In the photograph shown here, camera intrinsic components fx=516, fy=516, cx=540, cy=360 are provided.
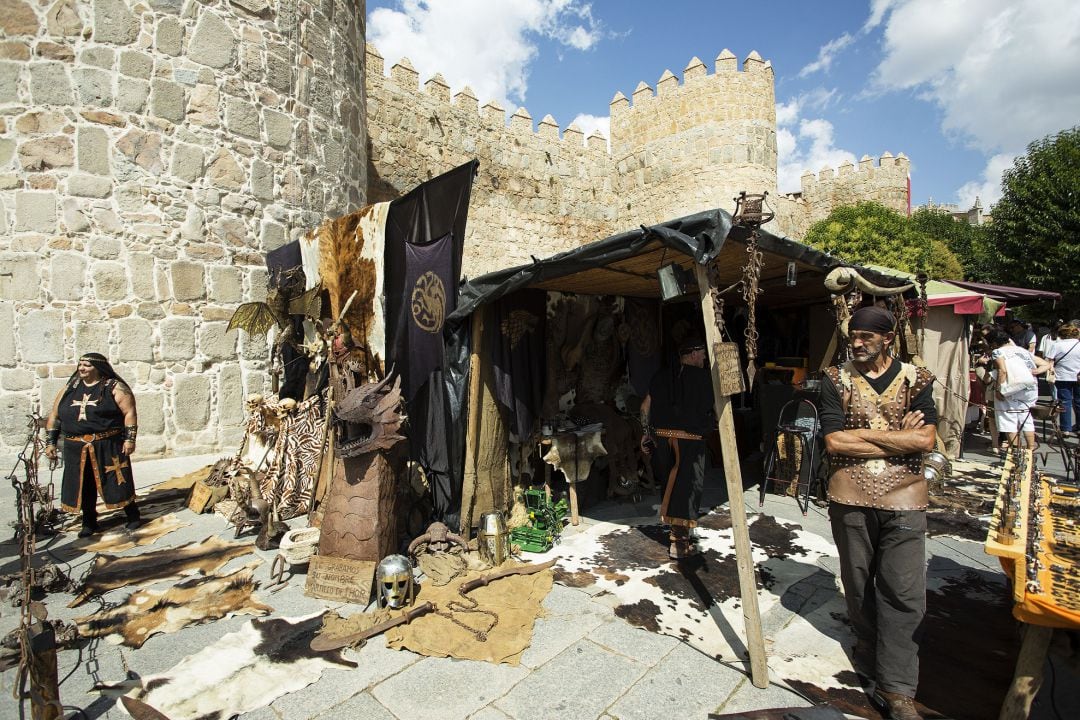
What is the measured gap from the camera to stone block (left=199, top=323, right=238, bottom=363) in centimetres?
679

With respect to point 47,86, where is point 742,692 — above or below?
below

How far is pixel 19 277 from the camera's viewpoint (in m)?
5.91

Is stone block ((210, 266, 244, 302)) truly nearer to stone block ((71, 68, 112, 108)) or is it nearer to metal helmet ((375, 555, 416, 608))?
stone block ((71, 68, 112, 108))

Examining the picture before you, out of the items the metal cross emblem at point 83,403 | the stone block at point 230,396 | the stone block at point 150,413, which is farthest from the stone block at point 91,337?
the metal cross emblem at point 83,403

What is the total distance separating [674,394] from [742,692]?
87.9 inches

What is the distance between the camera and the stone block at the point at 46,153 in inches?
235

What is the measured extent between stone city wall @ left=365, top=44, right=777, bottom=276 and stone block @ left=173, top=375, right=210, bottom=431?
6109 millimetres

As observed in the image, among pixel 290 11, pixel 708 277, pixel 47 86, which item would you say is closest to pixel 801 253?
pixel 708 277

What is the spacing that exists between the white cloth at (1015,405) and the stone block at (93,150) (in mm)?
11195

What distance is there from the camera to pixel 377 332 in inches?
187

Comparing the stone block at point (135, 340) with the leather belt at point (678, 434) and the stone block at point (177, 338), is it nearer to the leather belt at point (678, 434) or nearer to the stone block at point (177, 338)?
the stone block at point (177, 338)

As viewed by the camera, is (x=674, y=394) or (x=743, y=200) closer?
(x=743, y=200)

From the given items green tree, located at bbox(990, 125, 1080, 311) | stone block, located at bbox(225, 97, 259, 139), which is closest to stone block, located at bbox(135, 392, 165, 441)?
stone block, located at bbox(225, 97, 259, 139)

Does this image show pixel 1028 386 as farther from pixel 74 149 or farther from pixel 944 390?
pixel 74 149
